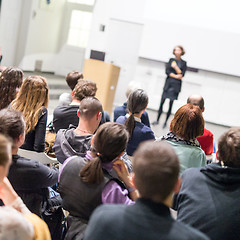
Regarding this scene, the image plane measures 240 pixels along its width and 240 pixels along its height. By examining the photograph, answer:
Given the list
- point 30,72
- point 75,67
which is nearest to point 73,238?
point 30,72

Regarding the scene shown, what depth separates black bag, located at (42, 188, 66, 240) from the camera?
2.03 m

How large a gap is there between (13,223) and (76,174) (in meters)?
0.59

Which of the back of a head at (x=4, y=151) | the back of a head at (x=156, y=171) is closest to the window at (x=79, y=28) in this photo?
the back of a head at (x=4, y=151)

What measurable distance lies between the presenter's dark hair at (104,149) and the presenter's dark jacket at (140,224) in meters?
0.48

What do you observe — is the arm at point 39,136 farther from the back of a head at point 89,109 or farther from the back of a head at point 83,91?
the back of a head at point 83,91

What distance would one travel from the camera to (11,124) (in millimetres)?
1683

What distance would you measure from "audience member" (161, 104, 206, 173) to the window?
8.07 metres

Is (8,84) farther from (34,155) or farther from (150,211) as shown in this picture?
(150,211)

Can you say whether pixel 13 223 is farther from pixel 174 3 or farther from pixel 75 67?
pixel 75 67

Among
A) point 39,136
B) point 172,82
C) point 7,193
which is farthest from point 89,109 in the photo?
point 172,82

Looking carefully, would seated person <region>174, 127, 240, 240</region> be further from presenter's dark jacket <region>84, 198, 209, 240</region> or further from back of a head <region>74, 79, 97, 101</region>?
back of a head <region>74, 79, 97, 101</region>

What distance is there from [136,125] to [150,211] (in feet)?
5.84

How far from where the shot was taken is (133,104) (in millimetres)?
2920

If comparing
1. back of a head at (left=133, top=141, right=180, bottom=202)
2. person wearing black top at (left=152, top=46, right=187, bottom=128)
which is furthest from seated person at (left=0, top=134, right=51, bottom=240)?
person wearing black top at (left=152, top=46, right=187, bottom=128)
